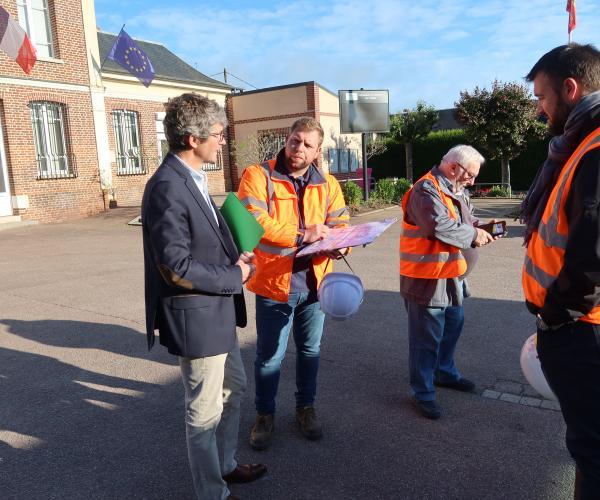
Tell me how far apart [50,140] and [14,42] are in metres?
3.60

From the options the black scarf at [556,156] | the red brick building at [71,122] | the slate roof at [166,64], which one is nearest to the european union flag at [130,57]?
the red brick building at [71,122]

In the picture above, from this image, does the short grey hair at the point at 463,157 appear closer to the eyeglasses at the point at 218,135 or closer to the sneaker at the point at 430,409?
the sneaker at the point at 430,409

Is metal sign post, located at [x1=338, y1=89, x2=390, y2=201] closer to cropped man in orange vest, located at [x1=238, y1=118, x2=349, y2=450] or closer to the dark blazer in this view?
cropped man in orange vest, located at [x1=238, y1=118, x2=349, y2=450]

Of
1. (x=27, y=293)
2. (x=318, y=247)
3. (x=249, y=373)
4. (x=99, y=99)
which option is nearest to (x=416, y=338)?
(x=318, y=247)

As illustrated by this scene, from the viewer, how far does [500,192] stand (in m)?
22.3

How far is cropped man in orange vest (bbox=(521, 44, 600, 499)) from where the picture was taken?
5.96ft

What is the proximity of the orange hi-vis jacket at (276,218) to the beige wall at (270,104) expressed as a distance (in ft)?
68.1

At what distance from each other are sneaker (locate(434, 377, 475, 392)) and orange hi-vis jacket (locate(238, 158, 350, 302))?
1.54 m

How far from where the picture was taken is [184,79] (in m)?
22.5

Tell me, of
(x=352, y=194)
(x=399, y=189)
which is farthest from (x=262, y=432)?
(x=399, y=189)

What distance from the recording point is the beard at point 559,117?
6.62ft

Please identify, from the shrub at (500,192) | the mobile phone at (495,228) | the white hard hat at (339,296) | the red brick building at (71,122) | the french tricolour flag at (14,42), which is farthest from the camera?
the shrub at (500,192)

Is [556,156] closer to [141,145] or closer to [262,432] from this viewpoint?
[262,432]

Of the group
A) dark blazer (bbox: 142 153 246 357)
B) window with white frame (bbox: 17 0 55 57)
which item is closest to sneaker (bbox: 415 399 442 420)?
dark blazer (bbox: 142 153 246 357)
